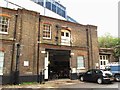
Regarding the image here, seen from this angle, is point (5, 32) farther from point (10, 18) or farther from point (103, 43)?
point (103, 43)

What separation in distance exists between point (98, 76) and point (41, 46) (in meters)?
6.82

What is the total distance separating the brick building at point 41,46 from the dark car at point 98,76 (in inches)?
65.9

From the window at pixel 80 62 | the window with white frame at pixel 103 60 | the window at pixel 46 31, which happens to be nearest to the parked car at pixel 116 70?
the window at pixel 80 62

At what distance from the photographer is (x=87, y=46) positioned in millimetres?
21609

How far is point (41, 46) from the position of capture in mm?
17766

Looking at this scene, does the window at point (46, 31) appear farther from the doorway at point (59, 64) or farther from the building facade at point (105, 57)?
the building facade at point (105, 57)

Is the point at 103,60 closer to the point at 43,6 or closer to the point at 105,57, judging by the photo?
the point at 105,57

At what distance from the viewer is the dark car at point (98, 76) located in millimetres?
Answer: 16812

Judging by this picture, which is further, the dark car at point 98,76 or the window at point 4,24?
the dark car at point 98,76

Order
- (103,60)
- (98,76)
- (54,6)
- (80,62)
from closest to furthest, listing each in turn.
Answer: (98,76), (80,62), (103,60), (54,6)

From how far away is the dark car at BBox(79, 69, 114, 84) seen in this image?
16.8 m

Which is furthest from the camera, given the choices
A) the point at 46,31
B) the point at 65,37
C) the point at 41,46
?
the point at 65,37

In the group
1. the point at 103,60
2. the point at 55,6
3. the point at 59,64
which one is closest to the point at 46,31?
the point at 59,64

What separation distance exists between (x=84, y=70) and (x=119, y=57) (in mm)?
7789
